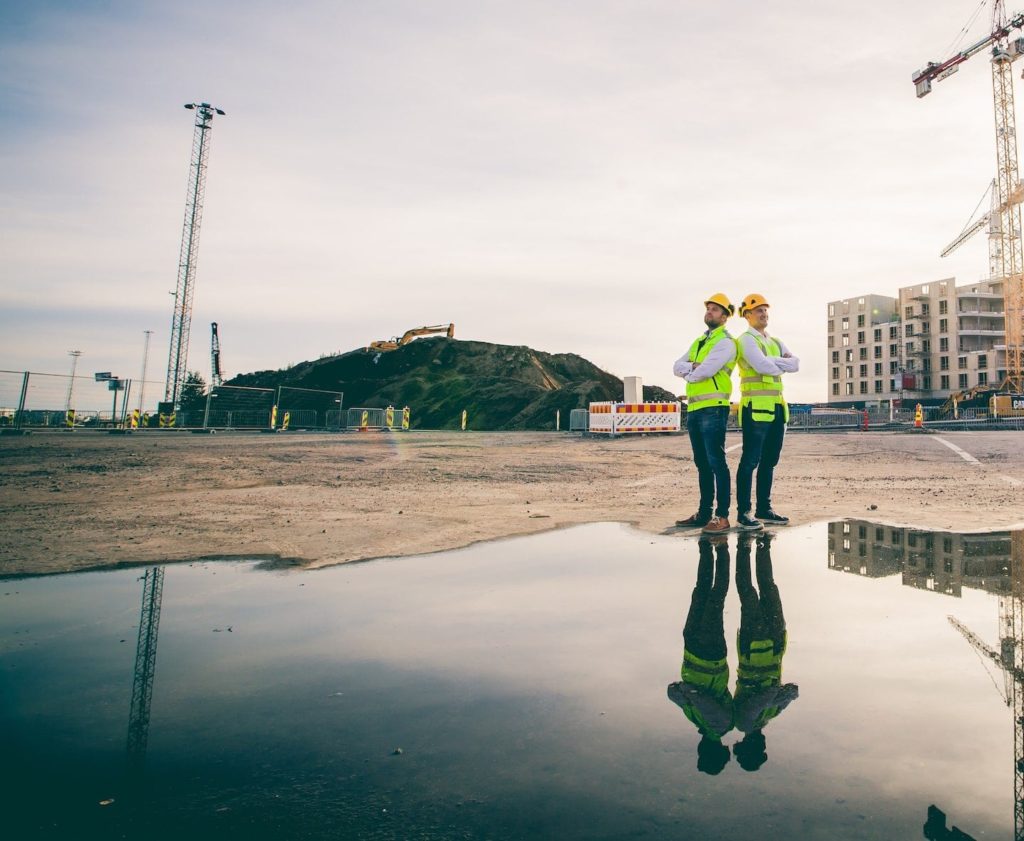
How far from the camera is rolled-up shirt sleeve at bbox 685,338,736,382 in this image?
616cm

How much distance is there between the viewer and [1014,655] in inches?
107

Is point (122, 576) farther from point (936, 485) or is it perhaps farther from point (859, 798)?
point (936, 485)

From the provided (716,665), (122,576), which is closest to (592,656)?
(716,665)

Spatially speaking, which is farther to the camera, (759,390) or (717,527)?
(759,390)

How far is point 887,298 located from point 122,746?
10964cm

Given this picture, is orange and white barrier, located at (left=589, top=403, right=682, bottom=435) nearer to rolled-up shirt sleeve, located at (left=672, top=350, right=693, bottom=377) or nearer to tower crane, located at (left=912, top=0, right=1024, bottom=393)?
rolled-up shirt sleeve, located at (left=672, top=350, right=693, bottom=377)

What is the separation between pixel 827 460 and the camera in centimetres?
1481

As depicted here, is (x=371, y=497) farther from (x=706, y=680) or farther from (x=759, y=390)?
(x=706, y=680)

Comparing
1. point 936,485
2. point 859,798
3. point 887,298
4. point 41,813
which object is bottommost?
point 41,813

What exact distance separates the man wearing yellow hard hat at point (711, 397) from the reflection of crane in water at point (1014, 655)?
2.46 metres

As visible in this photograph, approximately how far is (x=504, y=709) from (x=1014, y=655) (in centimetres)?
210

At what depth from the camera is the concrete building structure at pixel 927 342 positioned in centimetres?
8656

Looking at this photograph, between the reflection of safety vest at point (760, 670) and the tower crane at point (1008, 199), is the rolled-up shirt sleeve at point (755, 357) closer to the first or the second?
the reflection of safety vest at point (760, 670)

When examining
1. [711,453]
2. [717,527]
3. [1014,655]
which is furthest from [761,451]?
[1014,655]
